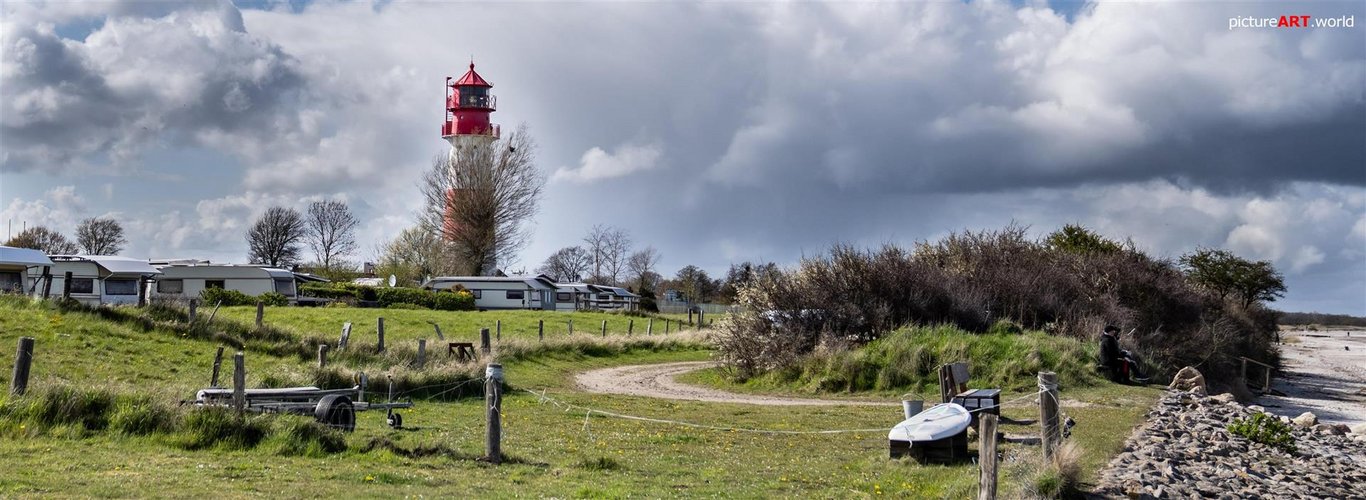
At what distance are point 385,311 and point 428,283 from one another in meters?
20.5

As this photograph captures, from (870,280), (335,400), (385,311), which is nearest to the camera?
(335,400)

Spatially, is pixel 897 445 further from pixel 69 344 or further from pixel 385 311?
pixel 385 311

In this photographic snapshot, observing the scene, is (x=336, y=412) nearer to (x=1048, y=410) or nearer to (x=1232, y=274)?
(x=1048, y=410)

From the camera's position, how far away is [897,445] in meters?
13.7

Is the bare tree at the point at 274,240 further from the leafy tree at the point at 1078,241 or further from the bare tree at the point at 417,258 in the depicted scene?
the leafy tree at the point at 1078,241

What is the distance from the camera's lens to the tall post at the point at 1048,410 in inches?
478

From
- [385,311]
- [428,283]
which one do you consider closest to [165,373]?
[385,311]

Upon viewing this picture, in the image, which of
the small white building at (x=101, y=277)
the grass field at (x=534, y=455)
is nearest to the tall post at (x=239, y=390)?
the grass field at (x=534, y=455)

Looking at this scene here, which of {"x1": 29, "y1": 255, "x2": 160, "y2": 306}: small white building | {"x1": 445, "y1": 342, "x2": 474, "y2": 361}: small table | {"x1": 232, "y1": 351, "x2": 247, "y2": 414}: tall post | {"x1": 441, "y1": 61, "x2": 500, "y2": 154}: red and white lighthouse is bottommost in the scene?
{"x1": 232, "y1": 351, "x2": 247, "y2": 414}: tall post

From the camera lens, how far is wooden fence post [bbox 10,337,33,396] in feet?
45.9

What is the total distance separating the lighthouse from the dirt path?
164 ft

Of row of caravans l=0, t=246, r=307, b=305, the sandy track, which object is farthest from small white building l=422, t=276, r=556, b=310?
the sandy track

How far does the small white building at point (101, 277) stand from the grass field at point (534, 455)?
2868cm

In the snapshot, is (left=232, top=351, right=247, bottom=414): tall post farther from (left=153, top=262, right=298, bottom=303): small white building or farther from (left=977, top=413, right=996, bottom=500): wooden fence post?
(left=153, top=262, right=298, bottom=303): small white building
